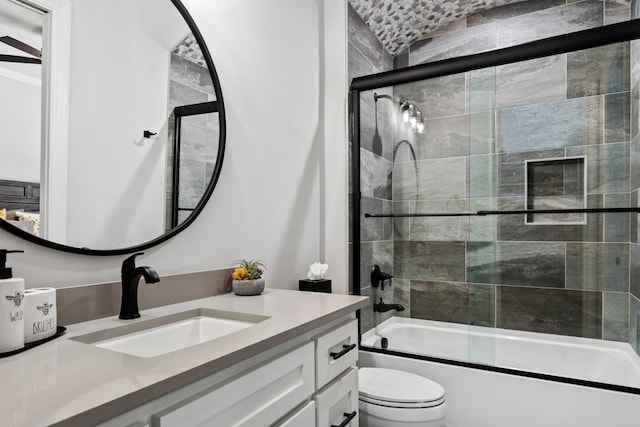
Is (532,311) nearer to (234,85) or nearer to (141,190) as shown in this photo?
(234,85)

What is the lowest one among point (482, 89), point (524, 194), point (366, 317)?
point (366, 317)

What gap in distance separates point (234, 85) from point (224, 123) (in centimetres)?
20

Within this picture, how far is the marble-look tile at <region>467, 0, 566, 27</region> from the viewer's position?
2908mm

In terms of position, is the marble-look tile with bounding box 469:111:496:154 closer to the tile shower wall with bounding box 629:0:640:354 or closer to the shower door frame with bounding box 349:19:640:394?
the shower door frame with bounding box 349:19:640:394

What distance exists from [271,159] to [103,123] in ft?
2.81

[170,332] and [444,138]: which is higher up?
[444,138]

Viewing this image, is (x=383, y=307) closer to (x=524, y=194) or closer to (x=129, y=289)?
(x=524, y=194)

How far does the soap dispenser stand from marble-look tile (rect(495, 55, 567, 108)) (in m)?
2.29

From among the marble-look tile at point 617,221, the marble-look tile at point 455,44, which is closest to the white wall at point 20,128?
the marble-look tile at point 617,221

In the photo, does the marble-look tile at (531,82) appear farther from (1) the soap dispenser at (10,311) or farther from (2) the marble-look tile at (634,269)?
(1) the soap dispenser at (10,311)

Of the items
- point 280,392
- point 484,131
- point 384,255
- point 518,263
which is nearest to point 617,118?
point 484,131

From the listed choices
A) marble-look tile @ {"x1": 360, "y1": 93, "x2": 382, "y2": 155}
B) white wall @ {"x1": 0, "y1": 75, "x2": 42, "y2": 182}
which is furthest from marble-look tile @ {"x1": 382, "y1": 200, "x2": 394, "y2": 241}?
white wall @ {"x1": 0, "y1": 75, "x2": 42, "y2": 182}

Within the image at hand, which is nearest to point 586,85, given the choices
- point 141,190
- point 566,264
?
point 566,264

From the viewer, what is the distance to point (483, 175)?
236 centimetres
